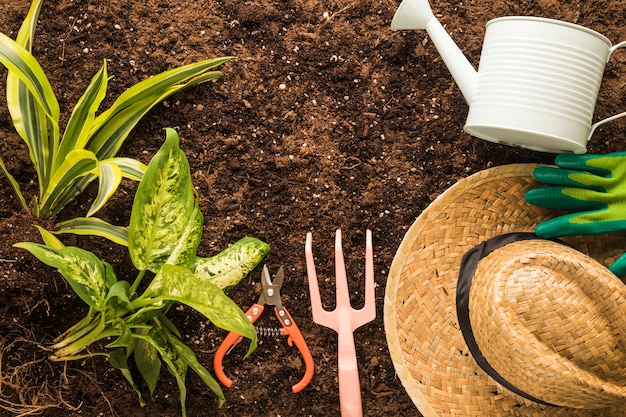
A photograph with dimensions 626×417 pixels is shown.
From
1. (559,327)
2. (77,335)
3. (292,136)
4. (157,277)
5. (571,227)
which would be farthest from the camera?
(292,136)

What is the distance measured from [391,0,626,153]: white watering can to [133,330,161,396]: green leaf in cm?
84

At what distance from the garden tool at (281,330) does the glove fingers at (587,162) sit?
647mm

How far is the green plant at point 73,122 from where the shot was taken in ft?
3.80

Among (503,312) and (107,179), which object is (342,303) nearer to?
(503,312)

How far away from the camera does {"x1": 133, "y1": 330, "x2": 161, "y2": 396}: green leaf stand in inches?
50.7

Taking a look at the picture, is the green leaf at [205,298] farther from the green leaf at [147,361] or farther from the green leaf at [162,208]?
the green leaf at [147,361]

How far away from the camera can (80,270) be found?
1066mm

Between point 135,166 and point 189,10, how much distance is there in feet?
1.41

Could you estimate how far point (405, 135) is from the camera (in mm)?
1417

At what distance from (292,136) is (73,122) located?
0.49 m

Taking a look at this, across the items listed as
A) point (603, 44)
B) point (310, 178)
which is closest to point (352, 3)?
point (310, 178)

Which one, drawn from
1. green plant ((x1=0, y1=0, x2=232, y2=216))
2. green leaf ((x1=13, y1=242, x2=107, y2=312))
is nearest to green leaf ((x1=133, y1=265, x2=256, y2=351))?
green leaf ((x1=13, y1=242, x2=107, y2=312))

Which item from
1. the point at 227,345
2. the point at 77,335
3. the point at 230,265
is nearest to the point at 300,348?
the point at 227,345

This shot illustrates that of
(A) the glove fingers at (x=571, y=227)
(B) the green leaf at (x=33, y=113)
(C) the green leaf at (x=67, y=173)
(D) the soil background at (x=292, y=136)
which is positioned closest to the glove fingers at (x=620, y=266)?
(A) the glove fingers at (x=571, y=227)
